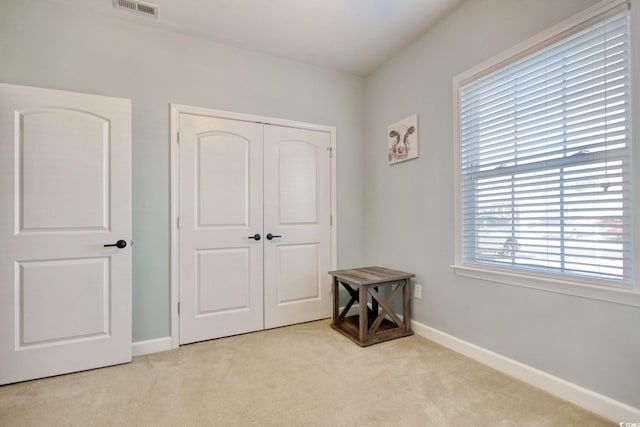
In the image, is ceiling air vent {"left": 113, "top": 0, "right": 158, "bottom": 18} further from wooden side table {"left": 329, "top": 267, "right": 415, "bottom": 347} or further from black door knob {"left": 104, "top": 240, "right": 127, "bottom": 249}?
wooden side table {"left": 329, "top": 267, "right": 415, "bottom": 347}

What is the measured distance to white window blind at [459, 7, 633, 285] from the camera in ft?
5.07

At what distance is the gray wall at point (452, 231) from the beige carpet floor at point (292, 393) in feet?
0.75

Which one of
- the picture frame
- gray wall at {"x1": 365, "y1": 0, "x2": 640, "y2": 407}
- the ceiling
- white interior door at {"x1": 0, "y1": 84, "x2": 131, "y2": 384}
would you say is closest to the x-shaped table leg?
gray wall at {"x1": 365, "y1": 0, "x2": 640, "y2": 407}

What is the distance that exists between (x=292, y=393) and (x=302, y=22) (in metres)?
2.71

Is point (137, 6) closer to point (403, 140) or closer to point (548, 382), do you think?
point (403, 140)

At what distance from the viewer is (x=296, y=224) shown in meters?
3.11

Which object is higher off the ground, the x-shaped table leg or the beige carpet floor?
the x-shaped table leg

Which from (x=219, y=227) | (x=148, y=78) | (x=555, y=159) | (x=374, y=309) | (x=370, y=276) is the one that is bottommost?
(x=374, y=309)

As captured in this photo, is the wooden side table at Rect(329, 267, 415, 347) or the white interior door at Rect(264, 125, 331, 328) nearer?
the wooden side table at Rect(329, 267, 415, 347)

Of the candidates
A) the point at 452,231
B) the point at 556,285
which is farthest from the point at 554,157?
the point at 452,231

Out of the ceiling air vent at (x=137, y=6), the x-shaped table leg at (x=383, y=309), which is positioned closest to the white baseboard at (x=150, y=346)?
the x-shaped table leg at (x=383, y=309)

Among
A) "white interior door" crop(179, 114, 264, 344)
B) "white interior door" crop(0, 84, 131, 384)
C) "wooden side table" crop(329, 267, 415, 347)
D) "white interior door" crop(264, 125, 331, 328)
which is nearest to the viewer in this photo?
"white interior door" crop(0, 84, 131, 384)

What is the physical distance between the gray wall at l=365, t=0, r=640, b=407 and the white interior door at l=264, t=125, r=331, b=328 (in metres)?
0.56

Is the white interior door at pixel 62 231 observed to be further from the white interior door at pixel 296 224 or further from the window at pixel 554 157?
the window at pixel 554 157
